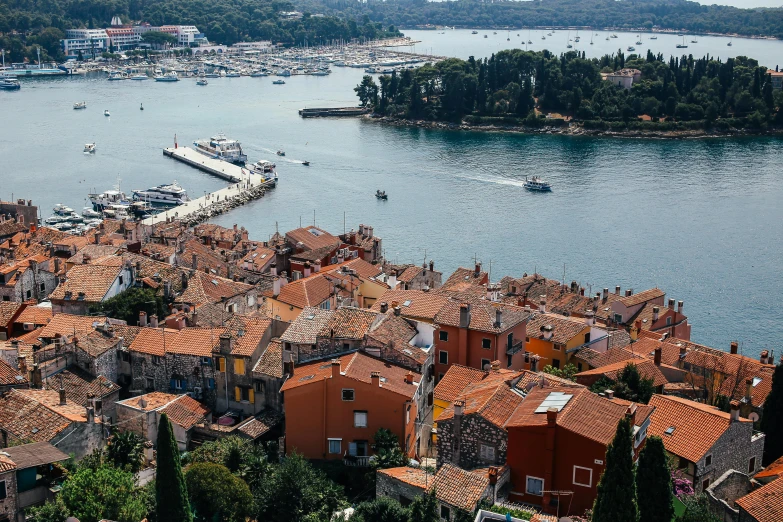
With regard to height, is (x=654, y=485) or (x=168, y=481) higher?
(x=654, y=485)

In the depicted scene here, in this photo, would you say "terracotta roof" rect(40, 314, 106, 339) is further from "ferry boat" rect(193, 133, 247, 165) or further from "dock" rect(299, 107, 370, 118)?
"dock" rect(299, 107, 370, 118)

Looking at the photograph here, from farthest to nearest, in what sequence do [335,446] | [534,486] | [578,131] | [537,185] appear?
[578,131] < [537,185] < [335,446] < [534,486]

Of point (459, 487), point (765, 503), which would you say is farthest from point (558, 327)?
point (459, 487)

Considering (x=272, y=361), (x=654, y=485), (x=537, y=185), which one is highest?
(x=654, y=485)

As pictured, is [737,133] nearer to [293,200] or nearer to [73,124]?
[293,200]

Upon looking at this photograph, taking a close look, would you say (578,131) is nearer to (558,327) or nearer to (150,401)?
(558,327)

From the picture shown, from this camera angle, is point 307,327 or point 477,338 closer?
point 307,327

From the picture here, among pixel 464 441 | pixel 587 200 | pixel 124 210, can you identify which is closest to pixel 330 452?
A: pixel 464 441
